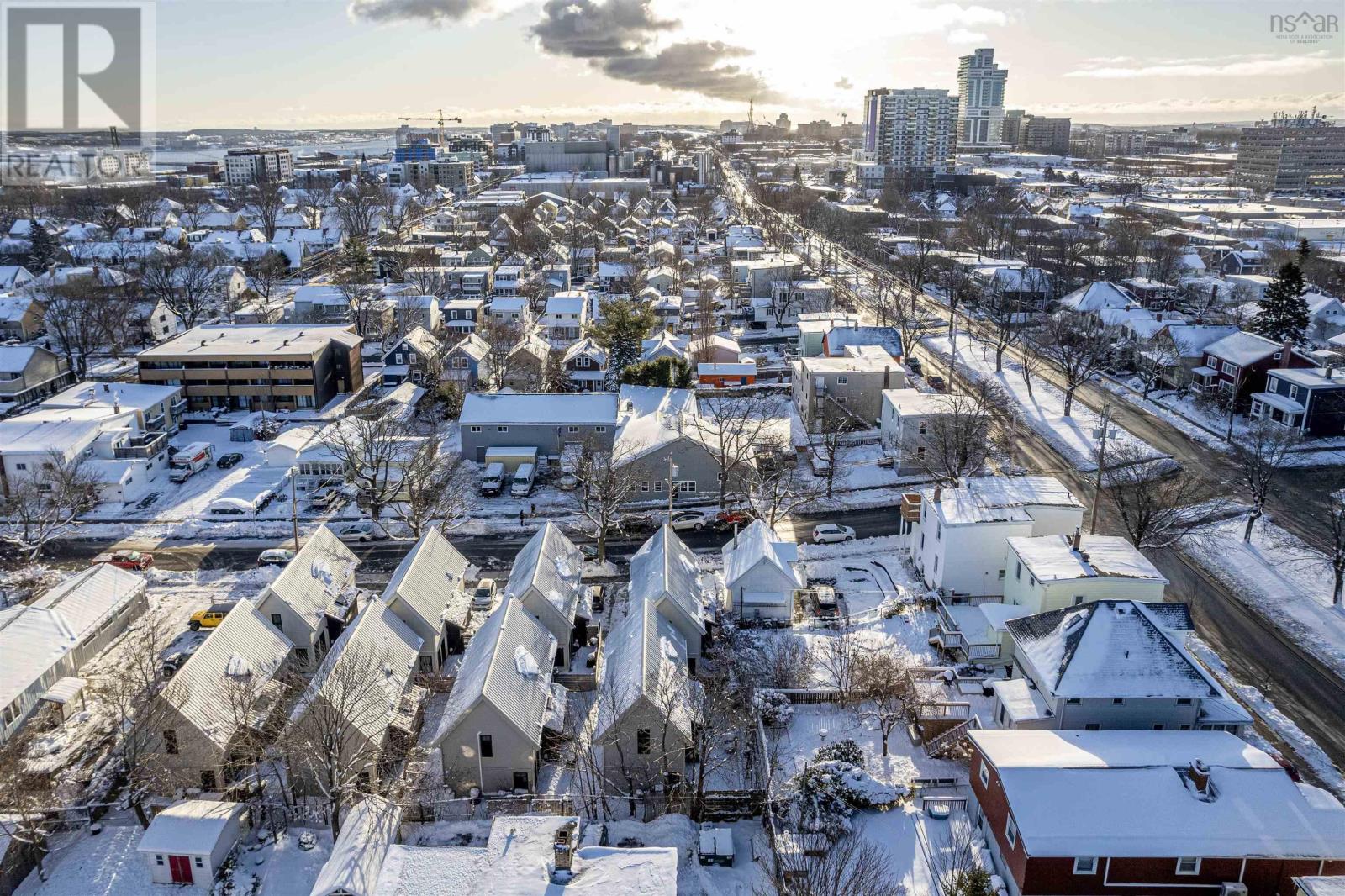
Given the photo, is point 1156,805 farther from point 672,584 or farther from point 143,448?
point 143,448

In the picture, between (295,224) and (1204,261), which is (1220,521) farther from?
(295,224)

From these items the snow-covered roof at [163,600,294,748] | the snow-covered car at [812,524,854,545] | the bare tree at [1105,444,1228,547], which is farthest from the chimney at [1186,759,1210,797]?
the snow-covered roof at [163,600,294,748]

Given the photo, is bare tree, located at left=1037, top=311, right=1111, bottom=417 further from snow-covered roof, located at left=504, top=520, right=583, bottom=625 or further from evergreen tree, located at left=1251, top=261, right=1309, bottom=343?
snow-covered roof, located at left=504, top=520, right=583, bottom=625

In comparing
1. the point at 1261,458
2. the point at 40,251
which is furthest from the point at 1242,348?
the point at 40,251

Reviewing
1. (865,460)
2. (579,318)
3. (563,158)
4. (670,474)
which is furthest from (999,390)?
(563,158)

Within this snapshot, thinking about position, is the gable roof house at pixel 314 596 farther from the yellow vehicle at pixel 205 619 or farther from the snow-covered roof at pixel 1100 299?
the snow-covered roof at pixel 1100 299

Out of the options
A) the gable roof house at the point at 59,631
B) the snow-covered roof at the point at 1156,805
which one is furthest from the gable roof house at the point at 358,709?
the snow-covered roof at the point at 1156,805
